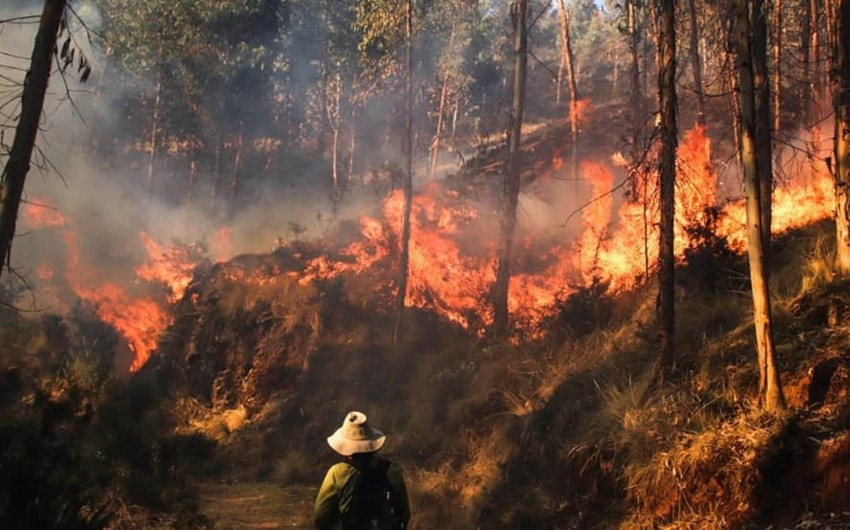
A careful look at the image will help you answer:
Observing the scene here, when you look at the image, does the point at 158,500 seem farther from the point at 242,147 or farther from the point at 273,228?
the point at 242,147

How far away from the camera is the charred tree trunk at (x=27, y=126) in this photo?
282 inches

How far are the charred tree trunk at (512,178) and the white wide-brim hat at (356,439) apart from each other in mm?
11008

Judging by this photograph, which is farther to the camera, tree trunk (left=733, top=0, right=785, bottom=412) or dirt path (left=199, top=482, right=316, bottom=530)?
dirt path (left=199, top=482, right=316, bottom=530)

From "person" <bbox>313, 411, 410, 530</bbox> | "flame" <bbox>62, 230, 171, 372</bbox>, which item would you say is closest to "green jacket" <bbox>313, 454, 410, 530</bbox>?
"person" <bbox>313, 411, 410, 530</bbox>

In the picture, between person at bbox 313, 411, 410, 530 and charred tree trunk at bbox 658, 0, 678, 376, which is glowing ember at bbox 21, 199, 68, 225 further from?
person at bbox 313, 411, 410, 530

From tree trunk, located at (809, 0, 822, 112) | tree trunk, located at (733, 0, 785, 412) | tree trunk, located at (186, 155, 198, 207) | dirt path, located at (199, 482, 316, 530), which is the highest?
tree trunk, located at (186, 155, 198, 207)

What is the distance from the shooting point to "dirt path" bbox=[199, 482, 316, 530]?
36.7 feet

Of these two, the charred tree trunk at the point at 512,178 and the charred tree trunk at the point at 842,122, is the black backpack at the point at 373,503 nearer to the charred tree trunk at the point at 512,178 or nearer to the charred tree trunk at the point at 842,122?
the charred tree trunk at the point at 842,122

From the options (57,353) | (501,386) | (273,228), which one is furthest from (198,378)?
(273,228)

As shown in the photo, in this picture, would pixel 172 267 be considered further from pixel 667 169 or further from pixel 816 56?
pixel 816 56

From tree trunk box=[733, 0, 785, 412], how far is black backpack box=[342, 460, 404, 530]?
162 inches

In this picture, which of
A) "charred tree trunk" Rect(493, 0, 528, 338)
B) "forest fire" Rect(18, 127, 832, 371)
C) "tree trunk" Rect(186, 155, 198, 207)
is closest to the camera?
"forest fire" Rect(18, 127, 832, 371)

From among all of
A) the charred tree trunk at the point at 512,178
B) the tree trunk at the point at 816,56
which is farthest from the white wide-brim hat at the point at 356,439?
the charred tree trunk at the point at 512,178

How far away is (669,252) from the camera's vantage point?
8898mm
